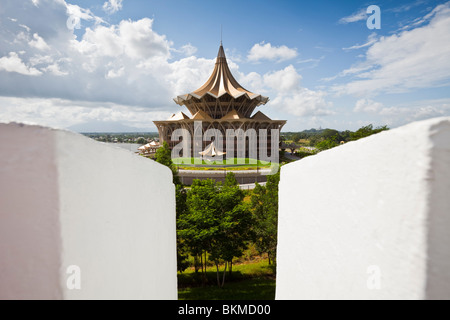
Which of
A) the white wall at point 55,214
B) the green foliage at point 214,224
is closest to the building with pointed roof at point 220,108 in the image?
the green foliage at point 214,224

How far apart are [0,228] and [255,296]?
33.7ft

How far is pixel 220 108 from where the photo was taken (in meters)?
44.8

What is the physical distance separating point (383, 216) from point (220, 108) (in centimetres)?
4446

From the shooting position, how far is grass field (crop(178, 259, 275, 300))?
1012 cm

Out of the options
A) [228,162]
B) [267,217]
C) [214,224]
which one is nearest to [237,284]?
[267,217]

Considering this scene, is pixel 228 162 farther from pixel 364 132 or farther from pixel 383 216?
pixel 383 216

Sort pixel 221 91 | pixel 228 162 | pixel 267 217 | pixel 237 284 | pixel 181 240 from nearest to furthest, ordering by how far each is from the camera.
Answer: pixel 181 240, pixel 237 284, pixel 267 217, pixel 228 162, pixel 221 91

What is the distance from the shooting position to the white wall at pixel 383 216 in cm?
134

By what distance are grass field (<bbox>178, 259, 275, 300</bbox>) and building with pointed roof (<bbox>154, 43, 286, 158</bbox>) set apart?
2797cm

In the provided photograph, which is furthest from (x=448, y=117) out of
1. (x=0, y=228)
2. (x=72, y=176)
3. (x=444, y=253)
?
→ (x=0, y=228)

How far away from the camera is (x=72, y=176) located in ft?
5.11

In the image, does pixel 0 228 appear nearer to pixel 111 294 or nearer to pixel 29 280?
pixel 29 280

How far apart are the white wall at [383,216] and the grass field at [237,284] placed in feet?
29.5

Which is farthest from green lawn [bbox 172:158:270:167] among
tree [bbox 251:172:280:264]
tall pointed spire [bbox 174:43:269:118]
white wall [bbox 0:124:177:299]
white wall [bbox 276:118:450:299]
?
white wall [bbox 0:124:177:299]
